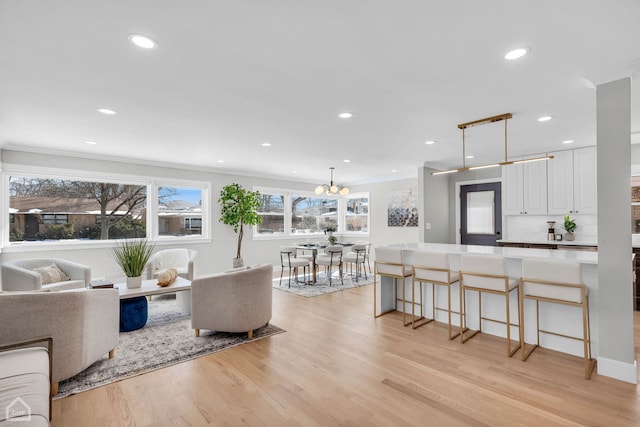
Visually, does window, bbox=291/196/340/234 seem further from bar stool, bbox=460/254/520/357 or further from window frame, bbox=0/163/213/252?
bar stool, bbox=460/254/520/357

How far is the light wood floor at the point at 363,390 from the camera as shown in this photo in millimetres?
2061

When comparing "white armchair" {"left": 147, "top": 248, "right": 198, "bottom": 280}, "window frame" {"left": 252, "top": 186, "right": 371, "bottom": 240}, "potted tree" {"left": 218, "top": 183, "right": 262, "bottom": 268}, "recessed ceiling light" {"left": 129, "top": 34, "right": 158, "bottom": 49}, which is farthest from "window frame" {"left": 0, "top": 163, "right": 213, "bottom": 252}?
"recessed ceiling light" {"left": 129, "top": 34, "right": 158, "bottom": 49}

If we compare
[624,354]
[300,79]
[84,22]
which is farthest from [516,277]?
[84,22]

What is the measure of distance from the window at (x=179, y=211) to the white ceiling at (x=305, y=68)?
1.98 m

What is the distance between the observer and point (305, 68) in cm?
244

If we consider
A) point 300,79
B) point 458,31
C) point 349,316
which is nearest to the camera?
point 458,31

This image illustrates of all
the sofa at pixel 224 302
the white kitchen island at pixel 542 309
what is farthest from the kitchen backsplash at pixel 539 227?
the sofa at pixel 224 302

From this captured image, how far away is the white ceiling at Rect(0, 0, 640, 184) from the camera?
179cm

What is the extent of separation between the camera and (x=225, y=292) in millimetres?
3318

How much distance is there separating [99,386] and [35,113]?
294 cm

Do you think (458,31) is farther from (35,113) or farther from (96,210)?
(96,210)

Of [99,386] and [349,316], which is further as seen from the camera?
[349,316]

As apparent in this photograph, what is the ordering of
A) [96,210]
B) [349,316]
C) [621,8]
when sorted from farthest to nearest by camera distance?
1. [96,210]
2. [349,316]
3. [621,8]

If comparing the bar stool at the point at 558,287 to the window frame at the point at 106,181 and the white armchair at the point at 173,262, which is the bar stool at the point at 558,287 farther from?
the window frame at the point at 106,181
